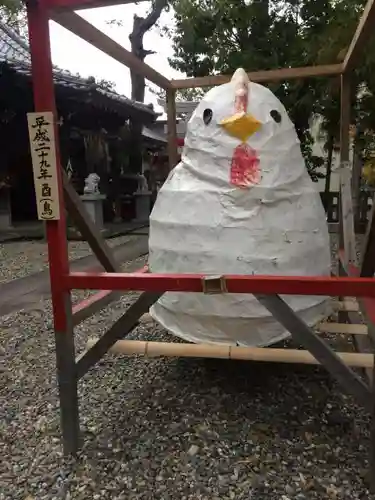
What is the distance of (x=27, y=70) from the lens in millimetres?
7523

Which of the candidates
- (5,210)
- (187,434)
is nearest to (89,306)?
(187,434)

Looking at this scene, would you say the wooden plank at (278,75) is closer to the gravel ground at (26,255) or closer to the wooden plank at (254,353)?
the wooden plank at (254,353)

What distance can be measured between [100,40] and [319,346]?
164cm

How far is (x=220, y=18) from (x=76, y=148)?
15.5 feet

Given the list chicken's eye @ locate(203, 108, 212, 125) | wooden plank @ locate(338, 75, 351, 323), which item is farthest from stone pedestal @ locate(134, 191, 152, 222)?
chicken's eye @ locate(203, 108, 212, 125)

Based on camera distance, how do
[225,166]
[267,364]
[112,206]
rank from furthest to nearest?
[112,206] → [267,364] → [225,166]

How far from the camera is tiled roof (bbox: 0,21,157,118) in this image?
7.52m

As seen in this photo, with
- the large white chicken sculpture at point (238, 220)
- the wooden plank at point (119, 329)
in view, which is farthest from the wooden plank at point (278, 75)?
the wooden plank at point (119, 329)

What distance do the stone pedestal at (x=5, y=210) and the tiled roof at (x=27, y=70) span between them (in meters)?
2.42

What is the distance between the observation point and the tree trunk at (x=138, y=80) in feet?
37.0

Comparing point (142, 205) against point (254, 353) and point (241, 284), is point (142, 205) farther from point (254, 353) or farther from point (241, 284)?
point (241, 284)

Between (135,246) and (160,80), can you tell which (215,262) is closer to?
(160,80)

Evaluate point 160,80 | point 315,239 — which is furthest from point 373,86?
point 315,239

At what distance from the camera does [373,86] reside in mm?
5328
